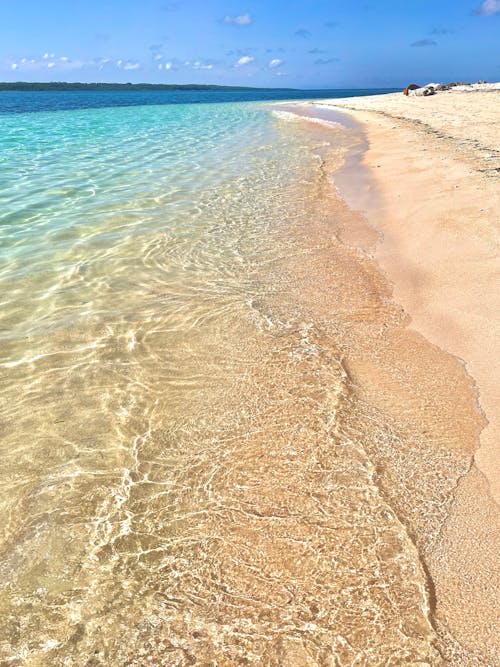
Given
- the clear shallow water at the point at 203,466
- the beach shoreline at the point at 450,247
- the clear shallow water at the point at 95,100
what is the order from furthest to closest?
the clear shallow water at the point at 95,100
the beach shoreline at the point at 450,247
the clear shallow water at the point at 203,466

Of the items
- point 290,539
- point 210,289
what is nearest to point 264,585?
point 290,539

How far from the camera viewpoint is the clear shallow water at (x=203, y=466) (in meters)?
2.01

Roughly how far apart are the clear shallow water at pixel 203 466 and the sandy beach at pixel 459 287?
146mm

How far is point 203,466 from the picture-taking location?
9.48ft

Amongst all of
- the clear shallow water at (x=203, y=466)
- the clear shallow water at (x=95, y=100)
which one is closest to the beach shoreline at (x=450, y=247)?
the clear shallow water at (x=203, y=466)

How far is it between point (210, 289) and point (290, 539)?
358 centimetres

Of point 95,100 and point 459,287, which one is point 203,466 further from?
point 95,100

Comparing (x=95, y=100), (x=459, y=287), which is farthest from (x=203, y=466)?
(x=95, y=100)

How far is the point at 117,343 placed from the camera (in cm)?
437

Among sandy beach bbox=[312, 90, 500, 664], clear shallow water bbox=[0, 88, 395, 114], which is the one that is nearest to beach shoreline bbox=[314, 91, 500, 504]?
sandy beach bbox=[312, 90, 500, 664]

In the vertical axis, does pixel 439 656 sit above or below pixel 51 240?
below

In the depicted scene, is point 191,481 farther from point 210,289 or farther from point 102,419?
point 210,289

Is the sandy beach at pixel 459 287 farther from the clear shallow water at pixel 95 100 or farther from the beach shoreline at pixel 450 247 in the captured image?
the clear shallow water at pixel 95 100

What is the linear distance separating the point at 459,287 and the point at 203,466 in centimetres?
362
